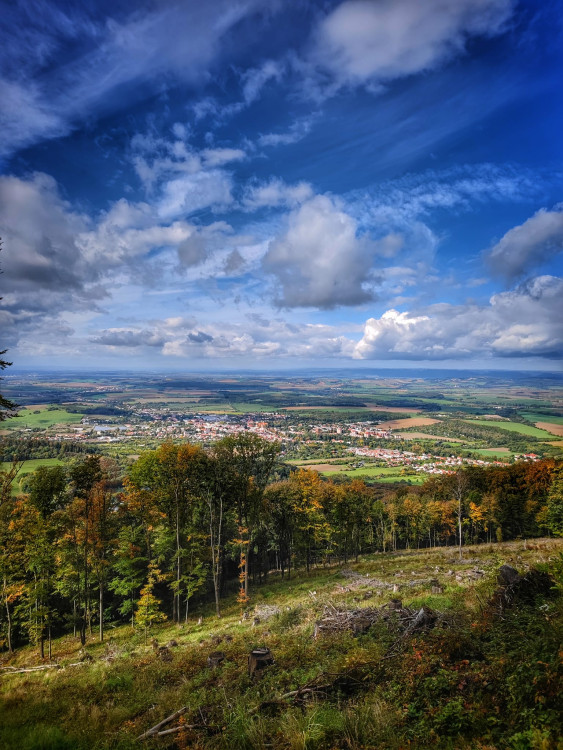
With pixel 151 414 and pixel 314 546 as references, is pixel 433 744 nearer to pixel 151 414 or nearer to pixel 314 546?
pixel 314 546

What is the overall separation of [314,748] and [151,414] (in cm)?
19393

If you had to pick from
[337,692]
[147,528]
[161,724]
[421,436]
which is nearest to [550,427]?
[421,436]

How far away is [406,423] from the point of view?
561 feet

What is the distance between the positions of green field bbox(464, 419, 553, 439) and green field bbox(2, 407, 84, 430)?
582 ft

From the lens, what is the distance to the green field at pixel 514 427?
382ft

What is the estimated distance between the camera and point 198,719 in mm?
7953

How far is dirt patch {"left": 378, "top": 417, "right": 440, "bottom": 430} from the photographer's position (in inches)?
6521

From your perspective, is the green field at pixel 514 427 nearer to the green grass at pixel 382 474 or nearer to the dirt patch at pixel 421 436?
the dirt patch at pixel 421 436

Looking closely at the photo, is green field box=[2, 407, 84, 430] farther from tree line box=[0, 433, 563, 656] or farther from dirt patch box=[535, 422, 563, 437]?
dirt patch box=[535, 422, 563, 437]

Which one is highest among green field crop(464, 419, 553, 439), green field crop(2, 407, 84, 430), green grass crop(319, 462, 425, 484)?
green field crop(2, 407, 84, 430)

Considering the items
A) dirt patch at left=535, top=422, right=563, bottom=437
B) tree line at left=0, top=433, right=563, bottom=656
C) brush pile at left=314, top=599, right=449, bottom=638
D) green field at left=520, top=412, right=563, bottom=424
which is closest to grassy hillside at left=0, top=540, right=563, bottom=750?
brush pile at left=314, top=599, right=449, bottom=638

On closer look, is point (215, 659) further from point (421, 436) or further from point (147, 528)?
point (421, 436)

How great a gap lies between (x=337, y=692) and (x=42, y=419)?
165 m

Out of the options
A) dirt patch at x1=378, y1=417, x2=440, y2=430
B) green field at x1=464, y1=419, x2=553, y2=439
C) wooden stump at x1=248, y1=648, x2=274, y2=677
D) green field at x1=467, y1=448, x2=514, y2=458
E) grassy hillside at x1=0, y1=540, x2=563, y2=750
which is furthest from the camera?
dirt patch at x1=378, y1=417, x2=440, y2=430
